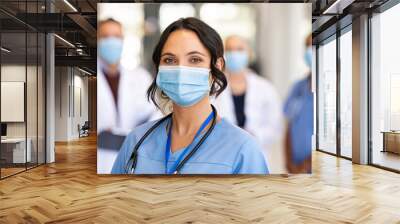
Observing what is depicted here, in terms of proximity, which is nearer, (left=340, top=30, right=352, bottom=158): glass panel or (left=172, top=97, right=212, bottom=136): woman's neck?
(left=172, top=97, right=212, bottom=136): woman's neck

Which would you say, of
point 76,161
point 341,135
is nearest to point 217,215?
point 76,161

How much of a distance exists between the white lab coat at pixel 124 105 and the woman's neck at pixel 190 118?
454 mm

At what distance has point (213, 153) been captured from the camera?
618 cm

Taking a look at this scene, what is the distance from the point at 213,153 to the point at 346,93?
4757 mm

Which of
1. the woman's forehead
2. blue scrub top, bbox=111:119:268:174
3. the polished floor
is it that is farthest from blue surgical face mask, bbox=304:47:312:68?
the polished floor

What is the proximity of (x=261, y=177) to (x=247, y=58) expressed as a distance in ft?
6.37

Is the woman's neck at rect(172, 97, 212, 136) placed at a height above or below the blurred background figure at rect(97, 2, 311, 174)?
below

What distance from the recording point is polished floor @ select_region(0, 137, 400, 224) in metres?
4.12

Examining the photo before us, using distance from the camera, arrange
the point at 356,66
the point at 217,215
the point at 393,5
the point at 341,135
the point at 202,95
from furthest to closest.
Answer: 1. the point at 341,135
2. the point at 356,66
3. the point at 393,5
4. the point at 202,95
5. the point at 217,215

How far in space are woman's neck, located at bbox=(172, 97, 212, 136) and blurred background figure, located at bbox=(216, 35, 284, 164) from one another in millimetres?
338

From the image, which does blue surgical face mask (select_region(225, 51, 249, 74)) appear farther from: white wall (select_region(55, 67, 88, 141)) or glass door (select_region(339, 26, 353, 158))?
white wall (select_region(55, 67, 88, 141))

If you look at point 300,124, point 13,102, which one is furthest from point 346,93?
point 13,102

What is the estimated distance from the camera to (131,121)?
252 inches

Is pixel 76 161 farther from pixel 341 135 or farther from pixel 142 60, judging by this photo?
pixel 341 135
